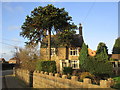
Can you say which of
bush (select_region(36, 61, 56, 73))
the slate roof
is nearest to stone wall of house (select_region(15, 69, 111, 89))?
bush (select_region(36, 61, 56, 73))

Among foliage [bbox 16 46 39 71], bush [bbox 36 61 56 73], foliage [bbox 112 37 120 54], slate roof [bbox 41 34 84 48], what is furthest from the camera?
foliage [bbox 112 37 120 54]

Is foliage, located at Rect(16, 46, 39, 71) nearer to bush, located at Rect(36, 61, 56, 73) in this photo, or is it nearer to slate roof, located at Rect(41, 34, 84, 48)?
slate roof, located at Rect(41, 34, 84, 48)

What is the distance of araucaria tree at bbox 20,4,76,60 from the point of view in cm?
3088

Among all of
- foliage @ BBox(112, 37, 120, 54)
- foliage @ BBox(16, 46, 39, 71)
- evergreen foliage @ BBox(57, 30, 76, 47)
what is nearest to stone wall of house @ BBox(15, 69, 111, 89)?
foliage @ BBox(16, 46, 39, 71)

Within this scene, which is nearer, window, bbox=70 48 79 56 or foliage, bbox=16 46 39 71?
foliage, bbox=16 46 39 71

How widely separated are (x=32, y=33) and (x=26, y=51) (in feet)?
13.4

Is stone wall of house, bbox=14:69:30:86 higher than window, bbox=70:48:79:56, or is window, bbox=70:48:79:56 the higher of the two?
window, bbox=70:48:79:56

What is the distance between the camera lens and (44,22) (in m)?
30.6

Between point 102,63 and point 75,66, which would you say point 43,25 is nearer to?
point 75,66

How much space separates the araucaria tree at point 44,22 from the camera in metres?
30.9

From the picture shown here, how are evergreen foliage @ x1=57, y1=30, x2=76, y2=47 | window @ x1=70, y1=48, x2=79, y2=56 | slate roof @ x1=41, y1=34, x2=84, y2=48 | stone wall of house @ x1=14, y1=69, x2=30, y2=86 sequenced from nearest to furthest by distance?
stone wall of house @ x1=14, y1=69, x2=30, y2=86 < evergreen foliage @ x1=57, y1=30, x2=76, y2=47 < slate roof @ x1=41, y1=34, x2=84, y2=48 < window @ x1=70, y1=48, x2=79, y2=56

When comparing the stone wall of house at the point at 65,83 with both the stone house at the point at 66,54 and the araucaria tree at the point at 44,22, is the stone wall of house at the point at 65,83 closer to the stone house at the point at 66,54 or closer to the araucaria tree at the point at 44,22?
Answer: the araucaria tree at the point at 44,22

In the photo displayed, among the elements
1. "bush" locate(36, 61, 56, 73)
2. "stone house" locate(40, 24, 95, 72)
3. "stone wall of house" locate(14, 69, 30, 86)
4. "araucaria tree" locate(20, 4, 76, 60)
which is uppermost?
"araucaria tree" locate(20, 4, 76, 60)

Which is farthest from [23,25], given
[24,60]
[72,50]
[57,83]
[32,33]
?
[57,83]
